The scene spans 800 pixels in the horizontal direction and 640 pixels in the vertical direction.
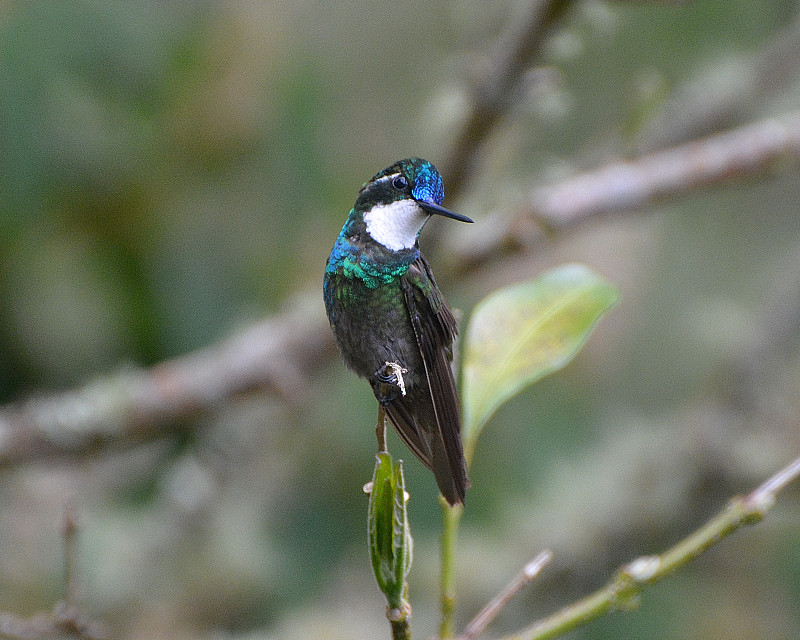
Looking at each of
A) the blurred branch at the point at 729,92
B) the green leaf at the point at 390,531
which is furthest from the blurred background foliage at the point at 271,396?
the green leaf at the point at 390,531

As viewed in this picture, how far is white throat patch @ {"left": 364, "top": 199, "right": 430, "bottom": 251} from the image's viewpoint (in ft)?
1.69

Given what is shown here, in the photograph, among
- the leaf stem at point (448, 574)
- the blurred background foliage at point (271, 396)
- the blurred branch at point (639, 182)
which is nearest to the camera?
the leaf stem at point (448, 574)

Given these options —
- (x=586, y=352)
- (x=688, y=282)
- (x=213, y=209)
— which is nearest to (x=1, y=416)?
(x=213, y=209)

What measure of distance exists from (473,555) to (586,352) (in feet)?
2.72

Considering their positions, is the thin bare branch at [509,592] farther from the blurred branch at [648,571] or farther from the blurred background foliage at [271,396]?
the blurred background foliage at [271,396]

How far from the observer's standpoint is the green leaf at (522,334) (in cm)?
63

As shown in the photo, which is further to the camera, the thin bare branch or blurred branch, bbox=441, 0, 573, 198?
blurred branch, bbox=441, 0, 573, 198

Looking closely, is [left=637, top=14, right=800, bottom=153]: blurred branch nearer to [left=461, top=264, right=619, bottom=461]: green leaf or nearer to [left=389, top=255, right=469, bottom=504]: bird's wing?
[left=461, top=264, right=619, bottom=461]: green leaf

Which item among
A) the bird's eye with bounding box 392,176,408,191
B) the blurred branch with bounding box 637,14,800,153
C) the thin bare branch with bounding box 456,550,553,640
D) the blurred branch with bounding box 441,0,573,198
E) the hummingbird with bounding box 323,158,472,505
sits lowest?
the thin bare branch with bounding box 456,550,553,640

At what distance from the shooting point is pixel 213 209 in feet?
6.25

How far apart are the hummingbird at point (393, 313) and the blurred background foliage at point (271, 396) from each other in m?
0.82

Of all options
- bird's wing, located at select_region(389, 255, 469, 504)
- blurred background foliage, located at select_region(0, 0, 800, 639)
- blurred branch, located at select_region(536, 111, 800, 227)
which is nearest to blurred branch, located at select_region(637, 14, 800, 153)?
blurred background foliage, located at select_region(0, 0, 800, 639)

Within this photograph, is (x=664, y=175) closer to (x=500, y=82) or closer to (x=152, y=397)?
(x=500, y=82)

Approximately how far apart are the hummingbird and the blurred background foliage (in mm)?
815
